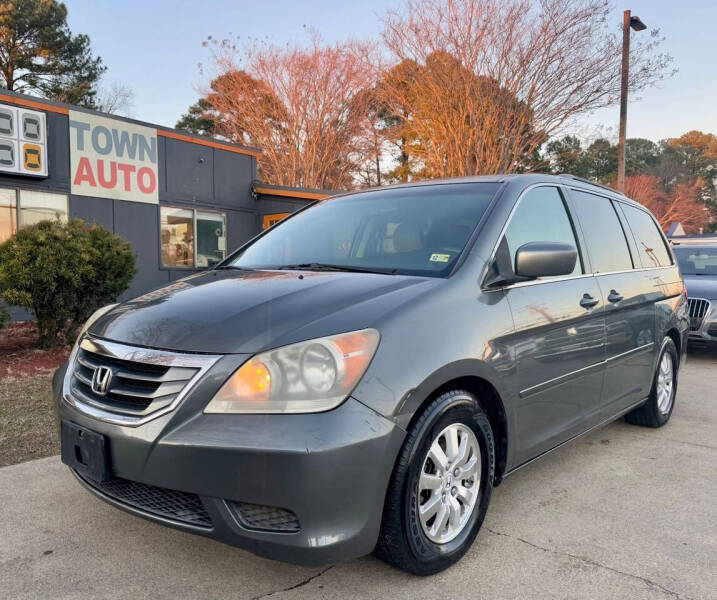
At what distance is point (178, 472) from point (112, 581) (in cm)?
74

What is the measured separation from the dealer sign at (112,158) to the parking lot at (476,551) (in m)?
10.0

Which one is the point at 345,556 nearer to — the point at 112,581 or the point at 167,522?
the point at 167,522

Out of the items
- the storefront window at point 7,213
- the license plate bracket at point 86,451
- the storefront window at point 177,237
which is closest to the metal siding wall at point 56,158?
the storefront window at point 7,213

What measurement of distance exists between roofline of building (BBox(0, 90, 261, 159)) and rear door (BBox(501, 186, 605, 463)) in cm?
1091

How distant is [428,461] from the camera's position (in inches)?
91.5

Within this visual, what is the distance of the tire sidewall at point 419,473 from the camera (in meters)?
2.17

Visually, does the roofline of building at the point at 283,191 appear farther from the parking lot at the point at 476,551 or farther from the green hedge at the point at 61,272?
the parking lot at the point at 476,551

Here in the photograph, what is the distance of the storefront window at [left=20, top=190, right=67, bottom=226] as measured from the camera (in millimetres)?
11195

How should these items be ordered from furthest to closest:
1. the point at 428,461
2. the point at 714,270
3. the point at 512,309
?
the point at 714,270
the point at 512,309
the point at 428,461

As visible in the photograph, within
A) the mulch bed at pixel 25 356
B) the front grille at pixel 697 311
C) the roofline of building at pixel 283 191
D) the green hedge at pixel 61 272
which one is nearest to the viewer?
Result: the mulch bed at pixel 25 356

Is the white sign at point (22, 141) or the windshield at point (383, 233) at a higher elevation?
the white sign at point (22, 141)

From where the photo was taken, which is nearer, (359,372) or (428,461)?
(359,372)

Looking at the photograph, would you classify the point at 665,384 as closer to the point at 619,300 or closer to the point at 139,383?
the point at 619,300

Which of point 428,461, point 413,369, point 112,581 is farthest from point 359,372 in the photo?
point 112,581
